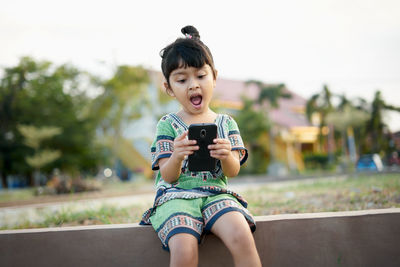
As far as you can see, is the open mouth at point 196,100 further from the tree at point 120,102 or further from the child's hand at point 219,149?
the tree at point 120,102

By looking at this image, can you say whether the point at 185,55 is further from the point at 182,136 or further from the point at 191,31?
the point at 182,136

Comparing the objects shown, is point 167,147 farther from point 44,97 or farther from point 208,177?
point 44,97

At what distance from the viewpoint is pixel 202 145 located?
2057 millimetres

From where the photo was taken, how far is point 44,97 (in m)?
21.2

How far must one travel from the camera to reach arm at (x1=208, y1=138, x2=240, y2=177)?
205cm

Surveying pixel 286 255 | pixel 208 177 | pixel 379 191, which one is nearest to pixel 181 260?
pixel 208 177

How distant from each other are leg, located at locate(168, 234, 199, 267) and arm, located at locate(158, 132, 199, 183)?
38cm

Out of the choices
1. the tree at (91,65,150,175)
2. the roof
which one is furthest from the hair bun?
the roof

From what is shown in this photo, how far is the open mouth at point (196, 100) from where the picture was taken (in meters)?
2.29

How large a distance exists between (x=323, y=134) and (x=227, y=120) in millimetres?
24496

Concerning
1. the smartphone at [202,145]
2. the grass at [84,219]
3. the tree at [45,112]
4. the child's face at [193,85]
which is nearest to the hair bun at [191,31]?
the child's face at [193,85]

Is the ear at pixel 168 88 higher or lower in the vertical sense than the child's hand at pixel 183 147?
higher

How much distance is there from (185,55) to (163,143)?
0.54 metres

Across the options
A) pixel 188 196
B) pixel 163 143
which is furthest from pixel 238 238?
pixel 163 143
